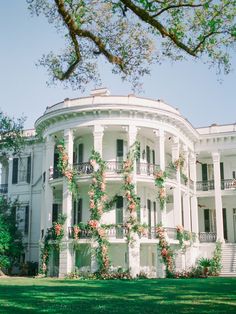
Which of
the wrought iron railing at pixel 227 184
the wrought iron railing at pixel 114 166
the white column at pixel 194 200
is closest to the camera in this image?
the wrought iron railing at pixel 114 166

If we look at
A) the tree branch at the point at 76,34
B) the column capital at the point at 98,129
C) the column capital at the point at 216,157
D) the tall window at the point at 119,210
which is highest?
the column capital at the point at 98,129

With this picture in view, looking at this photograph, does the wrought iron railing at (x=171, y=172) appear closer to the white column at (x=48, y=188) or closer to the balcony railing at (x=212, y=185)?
the balcony railing at (x=212, y=185)

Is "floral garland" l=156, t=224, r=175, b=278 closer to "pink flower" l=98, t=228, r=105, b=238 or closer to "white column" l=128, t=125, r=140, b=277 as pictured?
"white column" l=128, t=125, r=140, b=277

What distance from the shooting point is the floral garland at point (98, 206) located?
25.2 meters

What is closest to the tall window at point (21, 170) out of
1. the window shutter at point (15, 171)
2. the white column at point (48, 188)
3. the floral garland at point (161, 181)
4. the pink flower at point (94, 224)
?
the window shutter at point (15, 171)

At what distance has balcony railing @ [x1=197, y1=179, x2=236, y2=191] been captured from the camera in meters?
34.1

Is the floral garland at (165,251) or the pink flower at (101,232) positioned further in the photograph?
the floral garland at (165,251)

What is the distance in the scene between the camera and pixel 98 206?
85.6 feet

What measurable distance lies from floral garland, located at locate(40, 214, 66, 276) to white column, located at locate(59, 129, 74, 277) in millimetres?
294

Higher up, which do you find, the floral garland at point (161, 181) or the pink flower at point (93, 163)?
the pink flower at point (93, 163)

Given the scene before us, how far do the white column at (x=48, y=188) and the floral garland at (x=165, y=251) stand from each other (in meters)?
7.00

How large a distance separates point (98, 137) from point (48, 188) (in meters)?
5.02

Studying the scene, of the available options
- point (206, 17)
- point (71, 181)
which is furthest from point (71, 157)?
point (206, 17)

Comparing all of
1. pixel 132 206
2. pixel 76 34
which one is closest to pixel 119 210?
pixel 132 206
